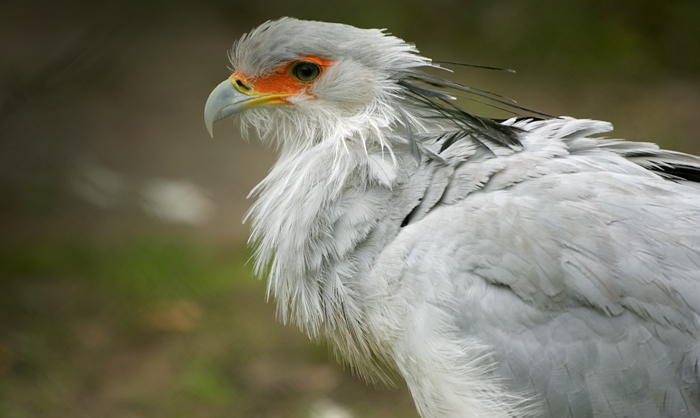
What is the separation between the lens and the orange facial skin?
90.0 inches

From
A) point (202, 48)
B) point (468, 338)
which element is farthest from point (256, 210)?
point (202, 48)

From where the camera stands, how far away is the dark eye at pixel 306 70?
226cm

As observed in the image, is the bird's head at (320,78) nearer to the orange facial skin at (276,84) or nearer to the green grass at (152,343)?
the orange facial skin at (276,84)

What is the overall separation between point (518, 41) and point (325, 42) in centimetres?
455

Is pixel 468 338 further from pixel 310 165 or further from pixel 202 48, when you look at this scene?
pixel 202 48

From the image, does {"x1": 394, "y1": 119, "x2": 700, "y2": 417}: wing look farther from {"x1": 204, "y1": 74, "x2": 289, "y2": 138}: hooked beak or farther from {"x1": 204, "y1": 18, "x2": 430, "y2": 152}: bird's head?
{"x1": 204, "y1": 74, "x2": 289, "y2": 138}: hooked beak

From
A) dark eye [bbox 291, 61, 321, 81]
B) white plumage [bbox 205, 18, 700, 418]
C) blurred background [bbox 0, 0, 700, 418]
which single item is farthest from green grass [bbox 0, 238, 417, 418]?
dark eye [bbox 291, 61, 321, 81]

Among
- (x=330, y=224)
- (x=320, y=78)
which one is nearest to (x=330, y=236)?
(x=330, y=224)

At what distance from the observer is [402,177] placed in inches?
82.6

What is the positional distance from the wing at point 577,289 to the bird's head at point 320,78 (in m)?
0.51

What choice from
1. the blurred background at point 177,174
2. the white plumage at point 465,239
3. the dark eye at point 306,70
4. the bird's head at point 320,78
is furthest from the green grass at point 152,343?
the dark eye at point 306,70

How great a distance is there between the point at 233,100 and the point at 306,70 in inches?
11.1

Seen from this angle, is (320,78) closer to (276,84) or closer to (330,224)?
(276,84)

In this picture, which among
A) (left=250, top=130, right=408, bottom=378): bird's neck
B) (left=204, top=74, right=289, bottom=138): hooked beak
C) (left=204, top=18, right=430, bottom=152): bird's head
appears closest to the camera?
(left=250, top=130, right=408, bottom=378): bird's neck
